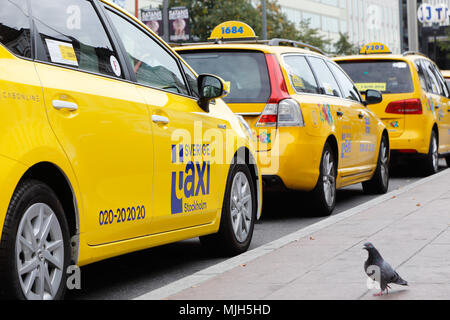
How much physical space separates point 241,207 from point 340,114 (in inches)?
126

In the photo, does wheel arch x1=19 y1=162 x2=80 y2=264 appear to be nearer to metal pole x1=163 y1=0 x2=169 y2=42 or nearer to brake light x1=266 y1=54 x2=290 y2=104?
brake light x1=266 y1=54 x2=290 y2=104

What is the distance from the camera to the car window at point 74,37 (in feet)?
14.9


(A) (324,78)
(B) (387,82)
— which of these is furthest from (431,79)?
(A) (324,78)

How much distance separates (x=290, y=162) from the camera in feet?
27.6

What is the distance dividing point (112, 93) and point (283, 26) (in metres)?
47.1

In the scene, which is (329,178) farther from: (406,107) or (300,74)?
(406,107)

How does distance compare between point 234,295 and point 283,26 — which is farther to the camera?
point 283,26

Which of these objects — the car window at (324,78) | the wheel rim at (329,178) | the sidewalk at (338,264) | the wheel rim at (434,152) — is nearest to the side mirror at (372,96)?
the car window at (324,78)

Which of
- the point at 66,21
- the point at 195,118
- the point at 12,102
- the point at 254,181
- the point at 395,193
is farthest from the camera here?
the point at 395,193

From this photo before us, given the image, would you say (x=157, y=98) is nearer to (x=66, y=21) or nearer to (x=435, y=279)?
(x=66, y=21)
